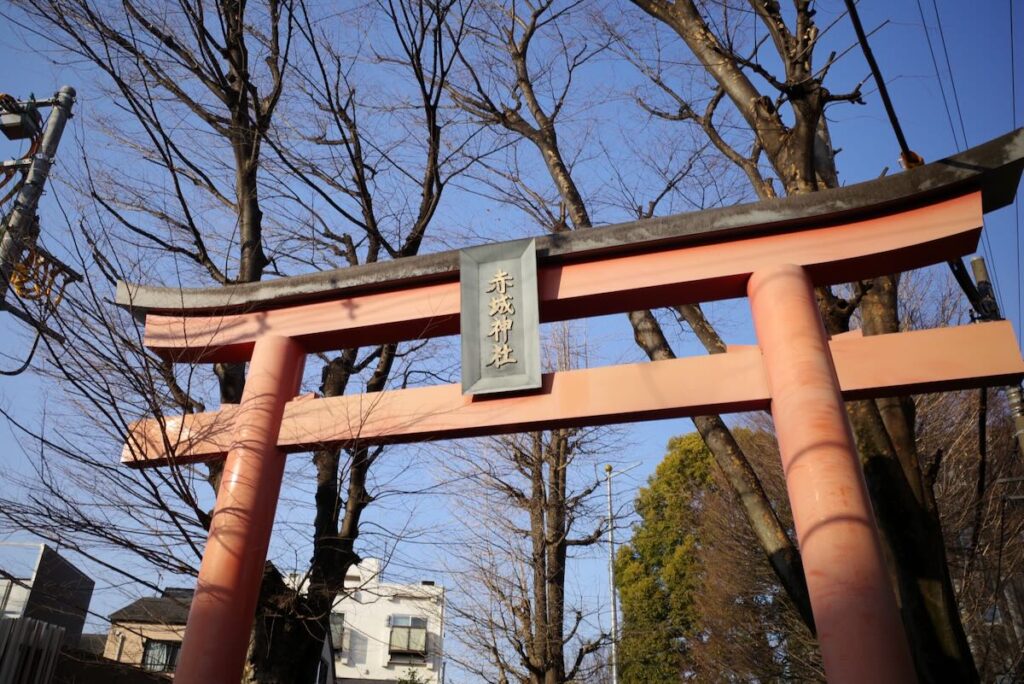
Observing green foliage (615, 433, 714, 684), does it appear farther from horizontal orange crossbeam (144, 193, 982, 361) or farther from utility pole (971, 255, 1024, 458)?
horizontal orange crossbeam (144, 193, 982, 361)

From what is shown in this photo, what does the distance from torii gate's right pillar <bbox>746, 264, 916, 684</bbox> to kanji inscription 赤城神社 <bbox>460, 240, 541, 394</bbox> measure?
5.04ft

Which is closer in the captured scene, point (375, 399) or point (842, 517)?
point (842, 517)

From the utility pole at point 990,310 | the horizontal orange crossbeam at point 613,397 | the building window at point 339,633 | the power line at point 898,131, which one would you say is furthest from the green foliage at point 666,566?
the horizontal orange crossbeam at point 613,397

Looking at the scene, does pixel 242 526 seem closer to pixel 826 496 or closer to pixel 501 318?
pixel 501 318

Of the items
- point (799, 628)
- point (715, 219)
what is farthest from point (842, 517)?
point (799, 628)

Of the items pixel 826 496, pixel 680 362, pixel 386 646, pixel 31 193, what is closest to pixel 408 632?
pixel 386 646

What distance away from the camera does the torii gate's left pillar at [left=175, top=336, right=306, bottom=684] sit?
473 centimetres

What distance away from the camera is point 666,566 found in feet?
77.7

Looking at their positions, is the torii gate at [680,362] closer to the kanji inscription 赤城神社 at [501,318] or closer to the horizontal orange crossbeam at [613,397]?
the horizontal orange crossbeam at [613,397]

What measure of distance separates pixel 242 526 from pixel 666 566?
20.6 meters

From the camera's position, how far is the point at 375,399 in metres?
5.46

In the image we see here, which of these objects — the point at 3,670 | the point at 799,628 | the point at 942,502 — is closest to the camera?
the point at 3,670

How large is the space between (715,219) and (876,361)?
4.55 ft

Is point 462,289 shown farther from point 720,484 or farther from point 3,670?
point 720,484
